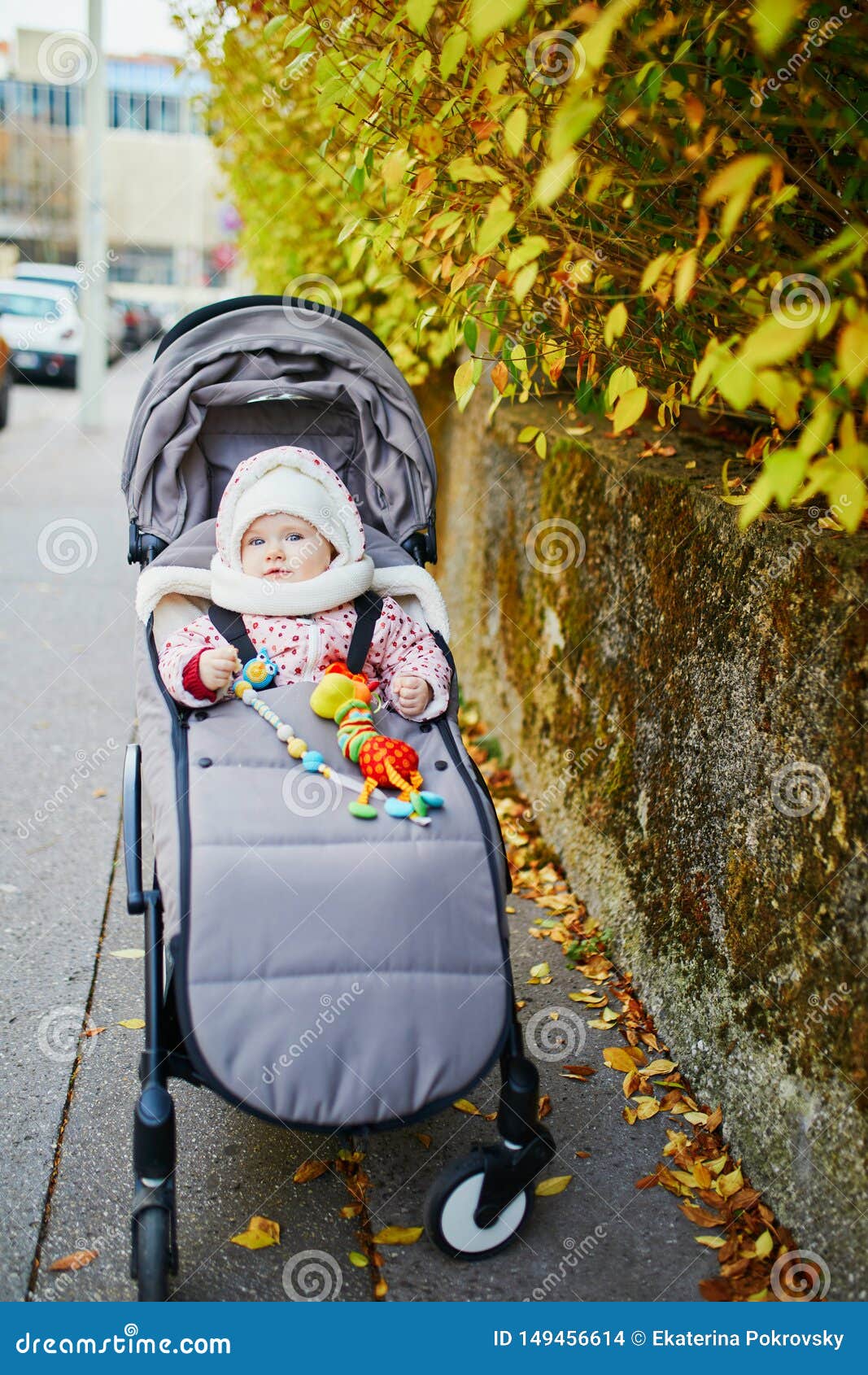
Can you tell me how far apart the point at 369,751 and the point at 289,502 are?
81 centimetres

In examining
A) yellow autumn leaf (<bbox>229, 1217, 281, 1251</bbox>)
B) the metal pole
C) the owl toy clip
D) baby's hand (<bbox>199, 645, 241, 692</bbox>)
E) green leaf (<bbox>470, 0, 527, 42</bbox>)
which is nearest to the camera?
green leaf (<bbox>470, 0, 527, 42</bbox>)

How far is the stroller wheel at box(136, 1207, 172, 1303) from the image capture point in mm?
2191

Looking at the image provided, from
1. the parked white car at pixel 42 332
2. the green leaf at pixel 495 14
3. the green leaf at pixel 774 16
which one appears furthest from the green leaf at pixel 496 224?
the parked white car at pixel 42 332

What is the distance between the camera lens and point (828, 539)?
2.42 metres

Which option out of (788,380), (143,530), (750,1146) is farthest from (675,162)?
(750,1146)

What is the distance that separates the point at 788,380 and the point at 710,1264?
182 centimetres

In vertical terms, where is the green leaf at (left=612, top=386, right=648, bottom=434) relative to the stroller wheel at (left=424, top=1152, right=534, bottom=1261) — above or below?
above

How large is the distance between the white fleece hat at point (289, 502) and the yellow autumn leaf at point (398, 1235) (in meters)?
1.64

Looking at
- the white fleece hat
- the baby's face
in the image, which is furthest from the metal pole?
the baby's face

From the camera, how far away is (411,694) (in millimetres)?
2861

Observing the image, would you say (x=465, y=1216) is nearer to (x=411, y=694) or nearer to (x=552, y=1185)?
(x=552, y=1185)

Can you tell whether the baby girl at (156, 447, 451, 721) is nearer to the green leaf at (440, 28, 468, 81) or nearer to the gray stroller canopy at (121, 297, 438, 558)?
the gray stroller canopy at (121, 297, 438, 558)

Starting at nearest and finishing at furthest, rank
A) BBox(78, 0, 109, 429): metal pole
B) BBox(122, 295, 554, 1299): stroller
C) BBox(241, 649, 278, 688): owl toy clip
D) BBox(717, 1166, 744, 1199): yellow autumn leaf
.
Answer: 1. BBox(122, 295, 554, 1299): stroller
2. BBox(717, 1166, 744, 1199): yellow autumn leaf
3. BBox(241, 649, 278, 688): owl toy clip
4. BBox(78, 0, 109, 429): metal pole

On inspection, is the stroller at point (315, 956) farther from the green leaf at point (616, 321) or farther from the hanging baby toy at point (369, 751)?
the green leaf at point (616, 321)
